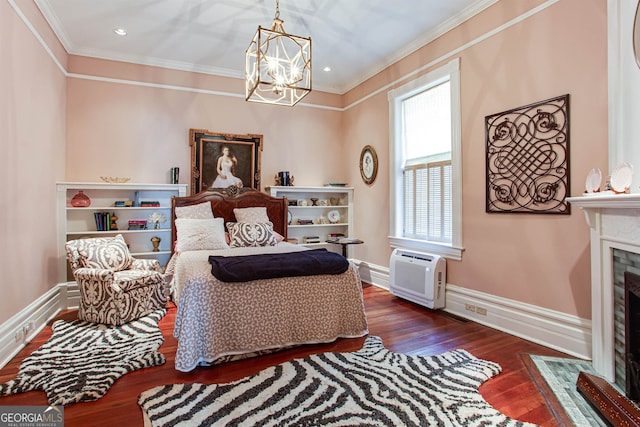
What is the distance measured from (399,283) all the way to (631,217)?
96.5 inches

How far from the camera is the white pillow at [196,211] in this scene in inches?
171

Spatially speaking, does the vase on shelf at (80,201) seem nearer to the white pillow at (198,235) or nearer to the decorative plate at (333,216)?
the white pillow at (198,235)

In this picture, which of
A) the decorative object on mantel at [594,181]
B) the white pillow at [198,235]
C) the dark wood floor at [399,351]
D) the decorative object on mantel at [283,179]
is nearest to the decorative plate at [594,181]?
the decorative object on mantel at [594,181]

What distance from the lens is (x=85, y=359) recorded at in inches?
100.0

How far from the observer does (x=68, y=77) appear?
424 centimetres

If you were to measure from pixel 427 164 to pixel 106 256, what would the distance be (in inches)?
149


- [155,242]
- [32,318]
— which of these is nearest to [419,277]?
[155,242]

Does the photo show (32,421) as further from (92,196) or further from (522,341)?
(522,341)

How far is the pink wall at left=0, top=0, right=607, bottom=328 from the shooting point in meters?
2.65

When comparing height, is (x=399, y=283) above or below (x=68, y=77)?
below

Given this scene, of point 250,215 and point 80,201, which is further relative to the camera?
point 250,215

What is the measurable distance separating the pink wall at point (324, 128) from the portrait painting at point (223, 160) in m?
0.14

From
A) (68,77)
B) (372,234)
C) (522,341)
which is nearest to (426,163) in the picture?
(372,234)

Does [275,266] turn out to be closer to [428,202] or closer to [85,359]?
[85,359]
